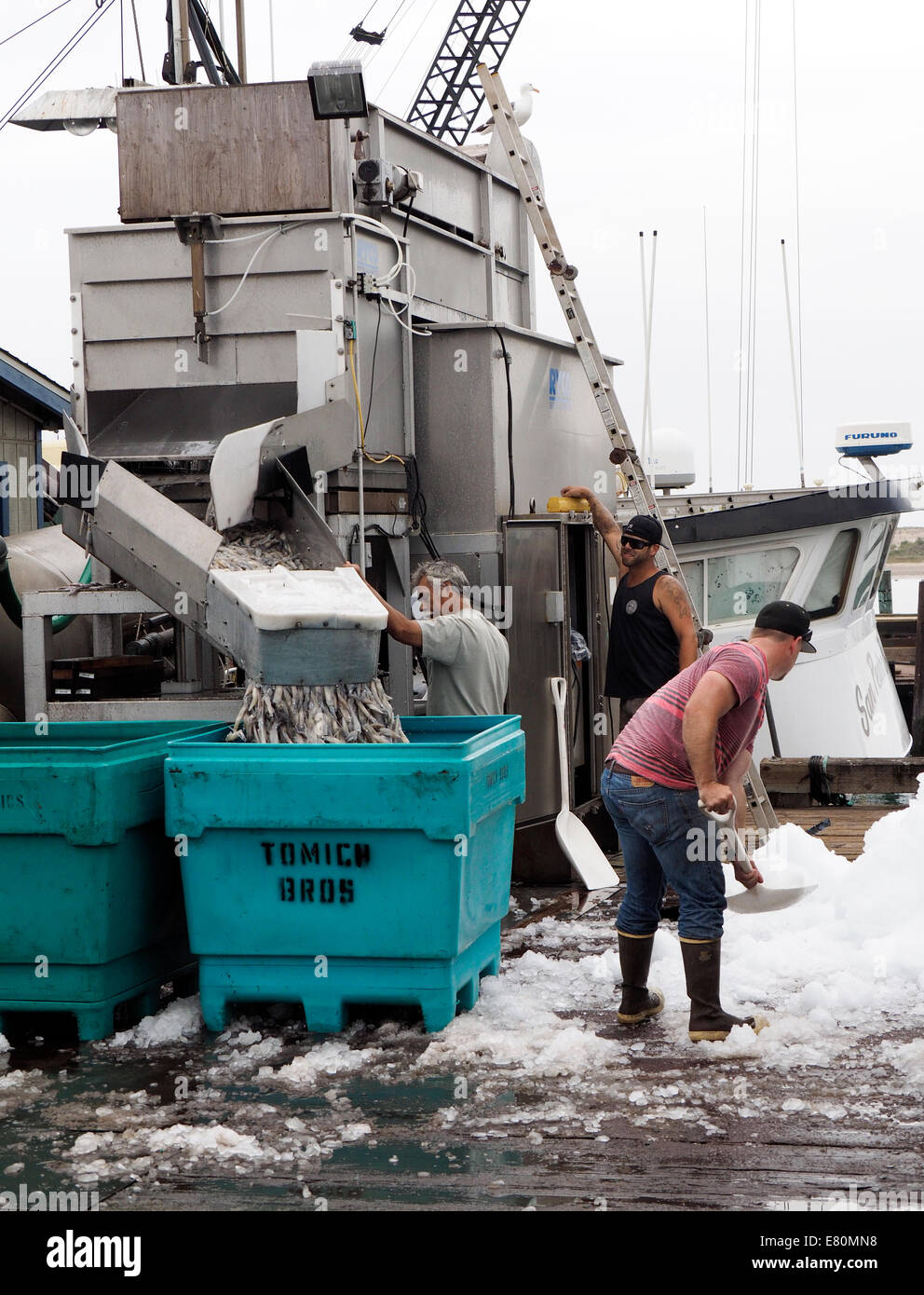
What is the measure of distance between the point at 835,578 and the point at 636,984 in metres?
9.33

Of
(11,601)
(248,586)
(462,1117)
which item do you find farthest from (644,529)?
(462,1117)

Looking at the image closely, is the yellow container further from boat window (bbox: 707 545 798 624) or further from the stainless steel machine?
boat window (bbox: 707 545 798 624)

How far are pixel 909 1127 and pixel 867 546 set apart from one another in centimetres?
1038

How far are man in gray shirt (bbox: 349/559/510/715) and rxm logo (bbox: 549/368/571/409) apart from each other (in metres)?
2.61

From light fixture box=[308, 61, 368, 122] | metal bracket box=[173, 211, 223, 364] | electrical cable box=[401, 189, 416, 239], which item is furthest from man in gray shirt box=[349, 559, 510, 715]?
electrical cable box=[401, 189, 416, 239]

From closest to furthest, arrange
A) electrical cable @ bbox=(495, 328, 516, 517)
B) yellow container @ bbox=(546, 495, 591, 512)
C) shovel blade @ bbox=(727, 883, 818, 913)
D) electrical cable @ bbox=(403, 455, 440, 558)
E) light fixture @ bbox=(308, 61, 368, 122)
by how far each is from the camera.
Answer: shovel blade @ bbox=(727, 883, 818, 913) < light fixture @ bbox=(308, 61, 368, 122) < electrical cable @ bbox=(403, 455, 440, 558) < electrical cable @ bbox=(495, 328, 516, 517) < yellow container @ bbox=(546, 495, 591, 512)

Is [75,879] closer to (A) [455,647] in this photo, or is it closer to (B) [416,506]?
(A) [455,647]

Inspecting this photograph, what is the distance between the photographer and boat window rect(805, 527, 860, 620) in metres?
13.6

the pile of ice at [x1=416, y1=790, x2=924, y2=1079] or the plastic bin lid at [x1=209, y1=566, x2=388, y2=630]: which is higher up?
the plastic bin lid at [x1=209, y1=566, x2=388, y2=630]

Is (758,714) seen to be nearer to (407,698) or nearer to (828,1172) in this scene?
(828,1172)

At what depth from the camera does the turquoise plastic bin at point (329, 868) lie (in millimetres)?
4992

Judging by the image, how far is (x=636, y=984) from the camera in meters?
5.27

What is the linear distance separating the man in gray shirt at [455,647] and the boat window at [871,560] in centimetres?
807
